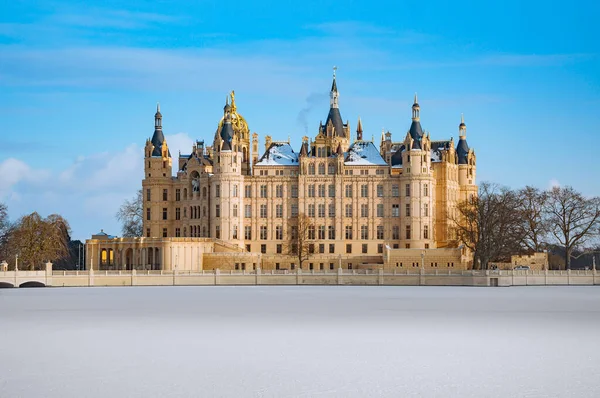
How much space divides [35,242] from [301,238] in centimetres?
2742

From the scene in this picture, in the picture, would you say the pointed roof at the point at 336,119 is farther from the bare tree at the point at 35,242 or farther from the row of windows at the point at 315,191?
the bare tree at the point at 35,242

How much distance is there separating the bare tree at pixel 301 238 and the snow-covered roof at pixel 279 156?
22.0 ft

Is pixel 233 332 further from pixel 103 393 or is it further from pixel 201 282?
pixel 201 282

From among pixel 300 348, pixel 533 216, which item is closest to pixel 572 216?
pixel 533 216

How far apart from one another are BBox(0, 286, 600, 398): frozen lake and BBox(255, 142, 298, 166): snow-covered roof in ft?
152

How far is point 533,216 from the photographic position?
114000 mm

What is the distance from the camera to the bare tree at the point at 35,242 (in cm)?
10775

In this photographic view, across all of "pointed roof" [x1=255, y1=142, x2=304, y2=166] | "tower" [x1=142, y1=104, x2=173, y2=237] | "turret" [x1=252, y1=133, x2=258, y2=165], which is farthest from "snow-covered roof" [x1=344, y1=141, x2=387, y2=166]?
"tower" [x1=142, y1=104, x2=173, y2=237]

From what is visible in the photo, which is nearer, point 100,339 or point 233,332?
point 100,339

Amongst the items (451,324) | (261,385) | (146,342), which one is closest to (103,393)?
(261,385)

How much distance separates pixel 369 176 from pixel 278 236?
11.9 meters

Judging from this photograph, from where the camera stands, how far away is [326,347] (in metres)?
45.3

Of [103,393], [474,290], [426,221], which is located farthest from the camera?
[426,221]

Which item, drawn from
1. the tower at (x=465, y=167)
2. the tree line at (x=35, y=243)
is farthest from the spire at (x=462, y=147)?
the tree line at (x=35, y=243)
